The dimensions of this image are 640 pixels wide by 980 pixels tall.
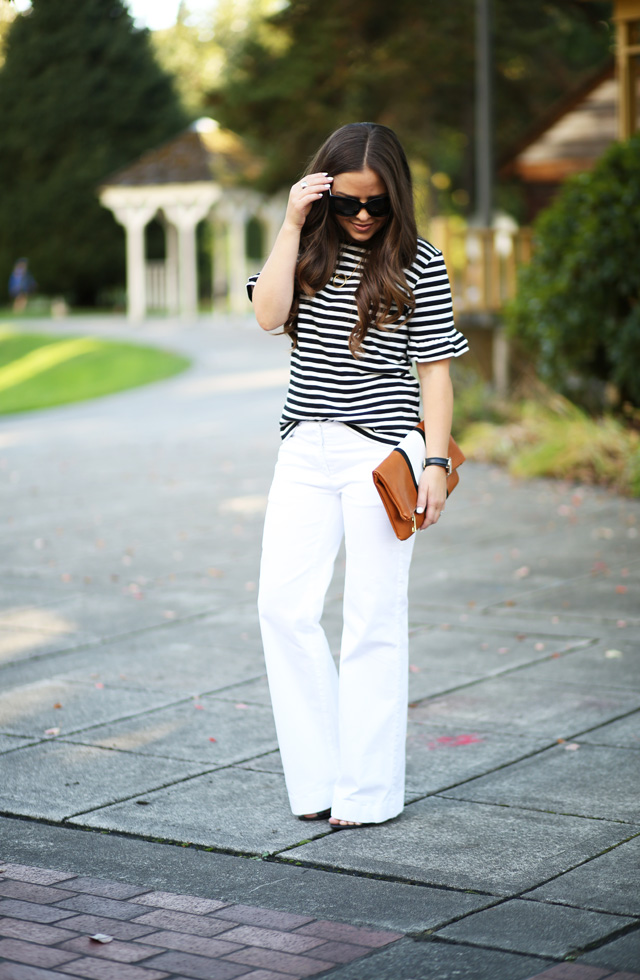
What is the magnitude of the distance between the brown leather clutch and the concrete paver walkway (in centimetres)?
88

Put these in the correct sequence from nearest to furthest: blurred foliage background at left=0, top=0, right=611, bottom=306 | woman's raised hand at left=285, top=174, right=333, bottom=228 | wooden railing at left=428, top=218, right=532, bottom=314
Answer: woman's raised hand at left=285, top=174, right=333, bottom=228, wooden railing at left=428, top=218, right=532, bottom=314, blurred foliage background at left=0, top=0, right=611, bottom=306

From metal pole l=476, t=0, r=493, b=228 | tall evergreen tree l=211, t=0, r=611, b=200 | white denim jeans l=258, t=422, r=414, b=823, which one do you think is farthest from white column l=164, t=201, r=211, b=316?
white denim jeans l=258, t=422, r=414, b=823

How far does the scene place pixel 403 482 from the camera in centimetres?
347

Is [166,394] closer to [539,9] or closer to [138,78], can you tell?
[539,9]

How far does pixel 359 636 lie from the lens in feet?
11.8

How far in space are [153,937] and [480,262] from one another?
38.0 ft

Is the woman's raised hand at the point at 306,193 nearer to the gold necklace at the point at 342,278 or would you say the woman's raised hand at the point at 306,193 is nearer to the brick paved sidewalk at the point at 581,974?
the gold necklace at the point at 342,278


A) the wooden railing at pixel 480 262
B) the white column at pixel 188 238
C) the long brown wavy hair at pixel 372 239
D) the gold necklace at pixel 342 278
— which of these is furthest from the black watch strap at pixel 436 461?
the white column at pixel 188 238

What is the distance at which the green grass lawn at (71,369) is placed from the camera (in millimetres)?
19891

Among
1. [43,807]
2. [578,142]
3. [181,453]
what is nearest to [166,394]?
[181,453]

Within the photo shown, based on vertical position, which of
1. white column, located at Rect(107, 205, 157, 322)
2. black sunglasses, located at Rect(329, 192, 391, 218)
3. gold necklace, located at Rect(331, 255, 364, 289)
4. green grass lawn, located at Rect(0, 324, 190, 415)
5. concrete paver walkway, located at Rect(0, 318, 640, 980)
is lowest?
concrete paver walkway, located at Rect(0, 318, 640, 980)

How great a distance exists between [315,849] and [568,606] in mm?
3118

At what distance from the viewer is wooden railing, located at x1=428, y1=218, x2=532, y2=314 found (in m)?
13.7

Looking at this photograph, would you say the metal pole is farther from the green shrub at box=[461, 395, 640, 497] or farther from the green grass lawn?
the green grass lawn
